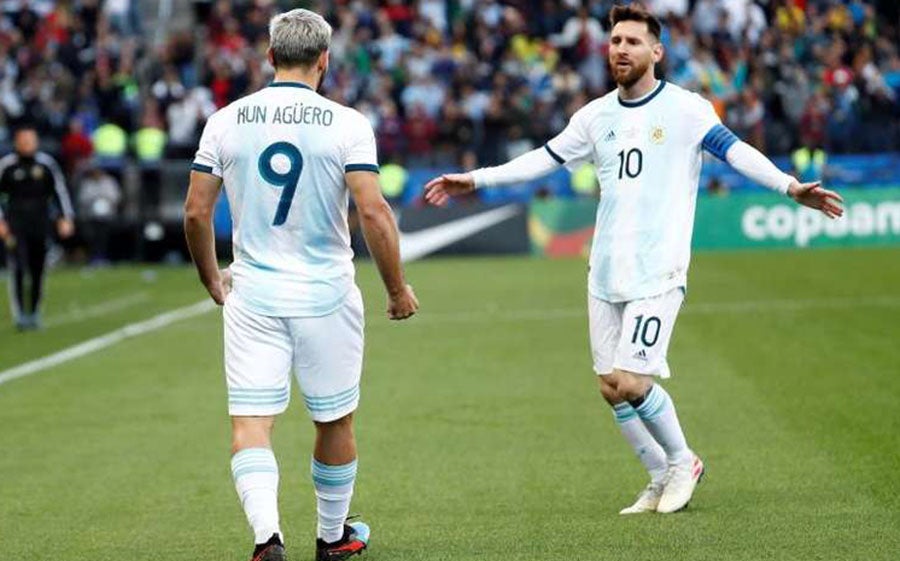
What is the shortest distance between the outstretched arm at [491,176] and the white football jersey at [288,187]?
1.43 metres

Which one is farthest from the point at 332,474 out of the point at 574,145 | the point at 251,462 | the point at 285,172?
the point at 574,145

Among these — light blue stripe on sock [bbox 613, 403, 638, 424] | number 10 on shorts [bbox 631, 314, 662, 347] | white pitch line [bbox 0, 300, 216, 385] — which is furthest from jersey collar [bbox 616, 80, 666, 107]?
white pitch line [bbox 0, 300, 216, 385]

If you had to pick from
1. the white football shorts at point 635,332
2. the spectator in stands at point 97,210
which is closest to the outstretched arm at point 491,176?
the white football shorts at point 635,332

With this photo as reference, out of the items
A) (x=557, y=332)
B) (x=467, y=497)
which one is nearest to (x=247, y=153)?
(x=467, y=497)

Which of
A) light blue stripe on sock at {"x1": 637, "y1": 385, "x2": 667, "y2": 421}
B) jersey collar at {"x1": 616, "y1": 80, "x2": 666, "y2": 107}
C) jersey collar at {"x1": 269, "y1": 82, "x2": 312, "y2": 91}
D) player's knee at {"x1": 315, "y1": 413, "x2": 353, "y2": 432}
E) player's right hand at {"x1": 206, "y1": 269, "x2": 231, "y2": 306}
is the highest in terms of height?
jersey collar at {"x1": 269, "y1": 82, "x2": 312, "y2": 91}

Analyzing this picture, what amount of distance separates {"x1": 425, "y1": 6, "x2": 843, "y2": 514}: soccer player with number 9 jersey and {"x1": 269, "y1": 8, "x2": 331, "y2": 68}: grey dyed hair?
1.67 metres

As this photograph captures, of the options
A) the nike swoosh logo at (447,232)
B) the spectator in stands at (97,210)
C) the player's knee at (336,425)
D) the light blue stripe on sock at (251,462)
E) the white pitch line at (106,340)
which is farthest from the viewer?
the spectator in stands at (97,210)

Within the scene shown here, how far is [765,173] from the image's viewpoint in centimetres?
892

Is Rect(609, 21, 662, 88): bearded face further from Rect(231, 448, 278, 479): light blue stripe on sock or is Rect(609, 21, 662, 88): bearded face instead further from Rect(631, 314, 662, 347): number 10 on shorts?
Rect(231, 448, 278, 479): light blue stripe on sock

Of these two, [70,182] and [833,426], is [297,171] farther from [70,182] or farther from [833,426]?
[70,182]

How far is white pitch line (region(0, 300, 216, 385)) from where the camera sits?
55.3ft

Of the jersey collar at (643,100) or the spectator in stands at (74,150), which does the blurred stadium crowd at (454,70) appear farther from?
the jersey collar at (643,100)

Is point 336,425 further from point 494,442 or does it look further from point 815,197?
point 494,442

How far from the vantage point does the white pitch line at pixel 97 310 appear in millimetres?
21750
